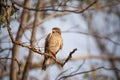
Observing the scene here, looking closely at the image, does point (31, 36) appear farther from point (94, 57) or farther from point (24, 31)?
point (94, 57)

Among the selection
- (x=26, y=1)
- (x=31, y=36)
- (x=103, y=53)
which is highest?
(x=26, y=1)

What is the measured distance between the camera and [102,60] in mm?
12117

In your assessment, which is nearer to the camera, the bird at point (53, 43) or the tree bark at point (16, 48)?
the bird at point (53, 43)

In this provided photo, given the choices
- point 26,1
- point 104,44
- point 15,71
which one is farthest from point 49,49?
point 104,44

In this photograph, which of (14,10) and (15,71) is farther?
(15,71)

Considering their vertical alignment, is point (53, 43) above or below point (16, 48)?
above

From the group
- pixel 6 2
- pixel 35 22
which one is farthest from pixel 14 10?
pixel 35 22

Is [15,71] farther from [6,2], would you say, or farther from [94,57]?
[94,57]

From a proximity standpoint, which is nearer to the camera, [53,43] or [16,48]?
[53,43]

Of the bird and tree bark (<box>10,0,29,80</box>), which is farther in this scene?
tree bark (<box>10,0,29,80</box>)

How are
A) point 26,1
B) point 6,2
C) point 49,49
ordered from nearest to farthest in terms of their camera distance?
point 6,2 < point 49,49 < point 26,1

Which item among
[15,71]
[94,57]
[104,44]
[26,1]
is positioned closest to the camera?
[15,71]

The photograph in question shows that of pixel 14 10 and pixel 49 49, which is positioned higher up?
pixel 14 10

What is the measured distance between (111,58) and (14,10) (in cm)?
755
